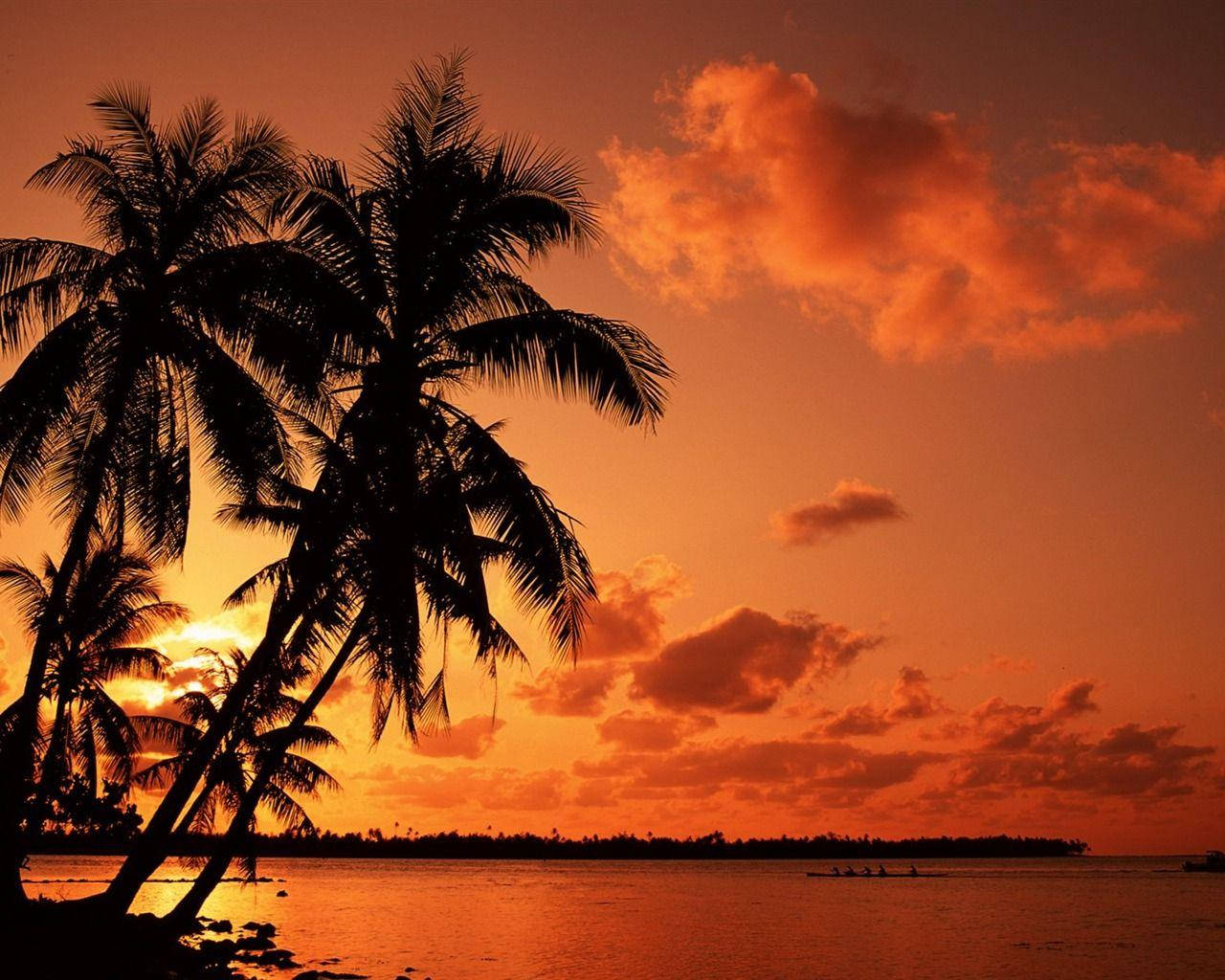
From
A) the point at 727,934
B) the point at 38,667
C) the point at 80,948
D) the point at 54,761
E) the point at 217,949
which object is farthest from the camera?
the point at 727,934

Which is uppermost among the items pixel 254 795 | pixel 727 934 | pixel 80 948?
pixel 254 795

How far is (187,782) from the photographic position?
527 inches

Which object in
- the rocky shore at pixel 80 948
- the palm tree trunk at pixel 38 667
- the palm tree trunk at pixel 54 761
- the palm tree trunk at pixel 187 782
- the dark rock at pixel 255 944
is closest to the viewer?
the rocky shore at pixel 80 948

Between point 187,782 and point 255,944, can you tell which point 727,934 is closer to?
point 255,944

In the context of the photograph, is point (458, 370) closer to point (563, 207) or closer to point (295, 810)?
point (563, 207)

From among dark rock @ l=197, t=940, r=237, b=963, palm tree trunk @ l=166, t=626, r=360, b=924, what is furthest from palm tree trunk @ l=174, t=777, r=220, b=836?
dark rock @ l=197, t=940, r=237, b=963

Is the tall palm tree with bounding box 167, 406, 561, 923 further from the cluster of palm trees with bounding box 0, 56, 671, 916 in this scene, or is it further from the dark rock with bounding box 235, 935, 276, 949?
the dark rock with bounding box 235, 935, 276, 949

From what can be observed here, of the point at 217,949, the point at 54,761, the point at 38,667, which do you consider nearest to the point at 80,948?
the point at 38,667

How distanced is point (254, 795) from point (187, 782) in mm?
7376

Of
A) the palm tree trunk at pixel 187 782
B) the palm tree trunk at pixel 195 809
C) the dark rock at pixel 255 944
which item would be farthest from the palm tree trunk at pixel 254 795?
the dark rock at pixel 255 944

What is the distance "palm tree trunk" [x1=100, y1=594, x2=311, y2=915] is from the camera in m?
13.3

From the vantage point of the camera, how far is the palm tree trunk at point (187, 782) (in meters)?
13.3

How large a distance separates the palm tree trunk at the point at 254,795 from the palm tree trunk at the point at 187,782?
4.23 metres

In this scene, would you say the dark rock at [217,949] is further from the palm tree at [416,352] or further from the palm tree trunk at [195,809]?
the palm tree at [416,352]
